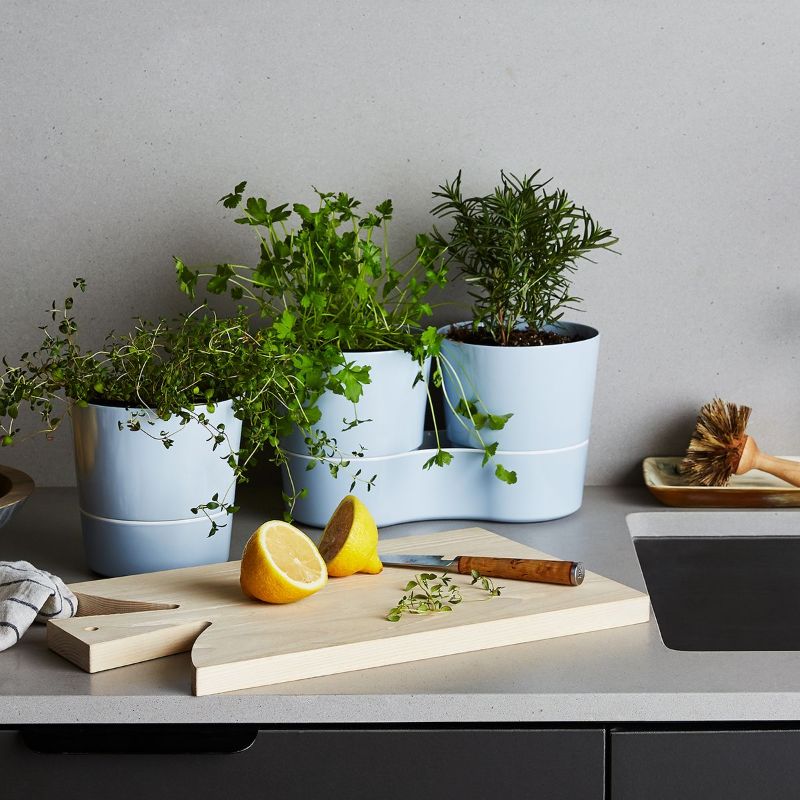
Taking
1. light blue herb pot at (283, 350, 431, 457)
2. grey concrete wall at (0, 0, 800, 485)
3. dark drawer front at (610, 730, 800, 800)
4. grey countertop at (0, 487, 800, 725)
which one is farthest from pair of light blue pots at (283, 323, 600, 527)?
dark drawer front at (610, 730, 800, 800)

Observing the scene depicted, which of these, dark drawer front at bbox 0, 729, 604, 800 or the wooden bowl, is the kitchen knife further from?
the wooden bowl

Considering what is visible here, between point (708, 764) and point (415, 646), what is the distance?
27cm

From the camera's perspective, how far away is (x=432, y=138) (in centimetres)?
141

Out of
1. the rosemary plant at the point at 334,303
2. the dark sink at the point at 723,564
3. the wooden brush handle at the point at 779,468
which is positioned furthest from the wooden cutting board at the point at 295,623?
the wooden brush handle at the point at 779,468

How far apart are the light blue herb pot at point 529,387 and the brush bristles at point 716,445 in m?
0.21

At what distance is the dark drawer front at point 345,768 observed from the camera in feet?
2.81

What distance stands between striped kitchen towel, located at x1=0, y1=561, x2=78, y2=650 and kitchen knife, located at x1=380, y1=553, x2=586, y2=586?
0.32 metres

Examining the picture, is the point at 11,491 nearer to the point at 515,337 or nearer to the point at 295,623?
the point at 295,623

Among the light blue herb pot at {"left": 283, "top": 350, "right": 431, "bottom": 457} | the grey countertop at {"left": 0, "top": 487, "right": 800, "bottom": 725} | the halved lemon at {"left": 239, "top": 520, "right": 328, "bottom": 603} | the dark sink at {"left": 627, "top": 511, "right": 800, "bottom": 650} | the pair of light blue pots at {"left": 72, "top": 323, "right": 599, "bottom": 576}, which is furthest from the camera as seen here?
the dark sink at {"left": 627, "top": 511, "right": 800, "bottom": 650}

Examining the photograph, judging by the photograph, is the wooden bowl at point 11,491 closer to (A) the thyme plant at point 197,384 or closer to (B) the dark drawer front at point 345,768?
(A) the thyme plant at point 197,384

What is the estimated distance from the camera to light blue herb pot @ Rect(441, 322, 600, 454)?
122cm

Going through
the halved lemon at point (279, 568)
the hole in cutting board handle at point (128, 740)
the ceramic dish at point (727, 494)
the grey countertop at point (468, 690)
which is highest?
the halved lemon at point (279, 568)

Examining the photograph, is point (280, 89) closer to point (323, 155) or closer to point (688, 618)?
point (323, 155)

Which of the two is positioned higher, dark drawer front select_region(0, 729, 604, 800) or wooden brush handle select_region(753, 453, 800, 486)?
wooden brush handle select_region(753, 453, 800, 486)
